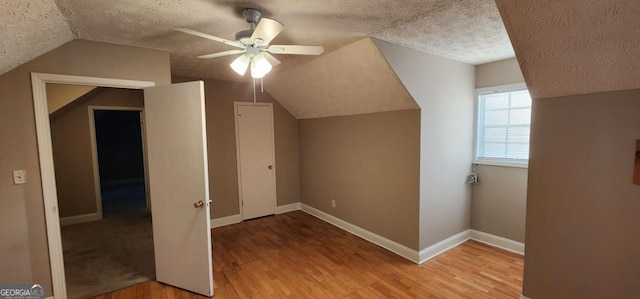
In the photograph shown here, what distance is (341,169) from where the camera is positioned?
12.7 ft

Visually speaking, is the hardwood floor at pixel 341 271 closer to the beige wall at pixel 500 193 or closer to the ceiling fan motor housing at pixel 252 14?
the beige wall at pixel 500 193

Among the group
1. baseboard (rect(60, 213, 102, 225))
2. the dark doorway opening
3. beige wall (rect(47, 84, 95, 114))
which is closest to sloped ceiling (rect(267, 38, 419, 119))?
beige wall (rect(47, 84, 95, 114))

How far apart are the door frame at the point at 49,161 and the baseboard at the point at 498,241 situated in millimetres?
4480

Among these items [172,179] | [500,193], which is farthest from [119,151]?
[500,193]

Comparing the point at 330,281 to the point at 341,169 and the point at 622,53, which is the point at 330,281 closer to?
the point at 341,169

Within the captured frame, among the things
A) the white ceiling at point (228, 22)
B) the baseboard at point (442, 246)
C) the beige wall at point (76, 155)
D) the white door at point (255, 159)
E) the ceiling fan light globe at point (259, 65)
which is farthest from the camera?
the white door at point (255, 159)

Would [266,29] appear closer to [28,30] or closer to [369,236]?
[28,30]

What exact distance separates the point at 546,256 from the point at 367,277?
1472mm

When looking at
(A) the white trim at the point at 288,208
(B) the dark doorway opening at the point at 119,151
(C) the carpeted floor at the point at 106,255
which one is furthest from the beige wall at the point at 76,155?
(A) the white trim at the point at 288,208

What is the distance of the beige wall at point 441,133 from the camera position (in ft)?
8.69

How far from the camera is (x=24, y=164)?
2025mm

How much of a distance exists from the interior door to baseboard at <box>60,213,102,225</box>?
9.61ft

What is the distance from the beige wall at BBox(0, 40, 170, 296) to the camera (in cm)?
196

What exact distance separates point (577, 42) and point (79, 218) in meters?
6.33
